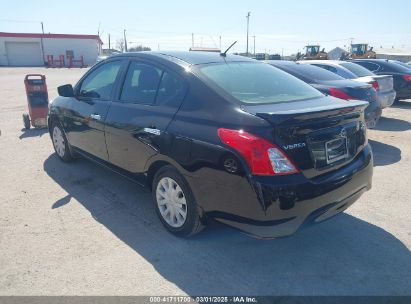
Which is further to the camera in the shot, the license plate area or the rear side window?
the rear side window

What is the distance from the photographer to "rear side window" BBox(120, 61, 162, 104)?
3.56 metres

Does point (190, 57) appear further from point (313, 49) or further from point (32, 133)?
point (313, 49)

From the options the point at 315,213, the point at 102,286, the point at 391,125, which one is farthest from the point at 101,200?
the point at 391,125

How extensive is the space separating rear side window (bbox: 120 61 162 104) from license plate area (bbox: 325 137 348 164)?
1.75 m

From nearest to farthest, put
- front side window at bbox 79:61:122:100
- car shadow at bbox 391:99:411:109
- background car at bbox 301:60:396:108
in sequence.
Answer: front side window at bbox 79:61:122:100 < background car at bbox 301:60:396:108 < car shadow at bbox 391:99:411:109

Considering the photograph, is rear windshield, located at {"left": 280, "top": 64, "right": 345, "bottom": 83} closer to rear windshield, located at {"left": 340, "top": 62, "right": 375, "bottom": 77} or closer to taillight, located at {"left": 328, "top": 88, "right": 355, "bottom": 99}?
taillight, located at {"left": 328, "top": 88, "right": 355, "bottom": 99}

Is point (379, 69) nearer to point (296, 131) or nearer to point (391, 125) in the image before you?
point (391, 125)

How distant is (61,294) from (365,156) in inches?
114

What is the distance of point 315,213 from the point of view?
8.97 feet

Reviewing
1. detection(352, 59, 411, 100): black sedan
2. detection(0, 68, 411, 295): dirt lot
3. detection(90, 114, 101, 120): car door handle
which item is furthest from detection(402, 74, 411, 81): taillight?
detection(90, 114, 101, 120): car door handle

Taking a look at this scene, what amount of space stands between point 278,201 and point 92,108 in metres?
2.85

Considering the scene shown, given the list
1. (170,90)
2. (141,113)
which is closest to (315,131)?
(170,90)

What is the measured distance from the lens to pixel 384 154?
241 inches

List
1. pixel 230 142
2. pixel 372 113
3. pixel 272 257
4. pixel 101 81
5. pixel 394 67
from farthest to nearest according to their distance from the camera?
pixel 394 67
pixel 372 113
pixel 101 81
pixel 272 257
pixel 230 142
